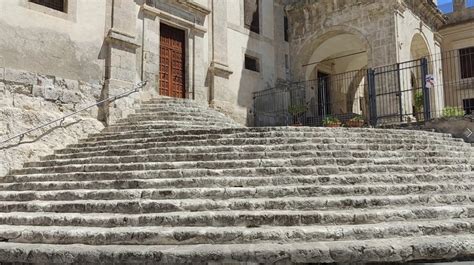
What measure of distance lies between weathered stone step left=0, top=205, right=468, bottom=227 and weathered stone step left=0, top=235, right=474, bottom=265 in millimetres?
461

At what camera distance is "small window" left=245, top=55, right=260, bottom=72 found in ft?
49.5

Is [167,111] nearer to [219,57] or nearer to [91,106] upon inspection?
[91,106]

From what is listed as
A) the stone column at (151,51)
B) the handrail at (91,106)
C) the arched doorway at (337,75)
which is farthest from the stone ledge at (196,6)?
the arched doorway at (337,75)

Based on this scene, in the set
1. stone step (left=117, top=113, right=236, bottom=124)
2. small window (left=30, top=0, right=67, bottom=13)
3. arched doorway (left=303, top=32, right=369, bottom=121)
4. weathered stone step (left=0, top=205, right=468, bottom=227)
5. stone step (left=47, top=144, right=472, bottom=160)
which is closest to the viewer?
weathered stone step (left=0, top=205, right=468, bottom=227)

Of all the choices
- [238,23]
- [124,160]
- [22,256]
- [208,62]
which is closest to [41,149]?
[124,160]

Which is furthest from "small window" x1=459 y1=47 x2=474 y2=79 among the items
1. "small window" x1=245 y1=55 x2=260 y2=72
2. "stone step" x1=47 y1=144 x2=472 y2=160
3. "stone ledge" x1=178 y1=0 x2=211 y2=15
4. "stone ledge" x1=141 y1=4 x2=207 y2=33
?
"stone step" x1=47 y1=144 x2=472 y2=160

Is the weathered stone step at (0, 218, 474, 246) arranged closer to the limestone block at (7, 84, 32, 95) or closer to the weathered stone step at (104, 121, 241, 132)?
the weathered stone step at (104, 121, 241, 132)

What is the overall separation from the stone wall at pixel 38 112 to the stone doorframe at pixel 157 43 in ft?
6.56

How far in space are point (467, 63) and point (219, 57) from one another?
42.7 feet

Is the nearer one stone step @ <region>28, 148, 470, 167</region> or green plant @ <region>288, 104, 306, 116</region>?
stone step @ <region>28, 148, 470, 167</region>

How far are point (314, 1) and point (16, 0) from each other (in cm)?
1041

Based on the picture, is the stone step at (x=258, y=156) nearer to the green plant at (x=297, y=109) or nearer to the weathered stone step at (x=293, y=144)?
the weathered stone step at (x=293, y=144)

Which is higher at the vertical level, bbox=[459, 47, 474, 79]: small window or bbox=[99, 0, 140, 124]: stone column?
bbox=[459, 47, 474, 79]: small window

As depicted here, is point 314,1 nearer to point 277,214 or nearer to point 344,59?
point 344,59
